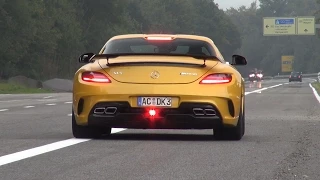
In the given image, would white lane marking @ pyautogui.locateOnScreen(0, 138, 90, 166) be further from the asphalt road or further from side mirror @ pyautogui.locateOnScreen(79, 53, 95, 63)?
side mirror @ pyautogui.locateOnScreen(79, 53, 95, 63)

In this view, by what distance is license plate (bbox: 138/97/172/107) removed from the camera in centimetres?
1190

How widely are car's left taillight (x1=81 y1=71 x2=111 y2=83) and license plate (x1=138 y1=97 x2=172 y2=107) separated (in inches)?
19.7

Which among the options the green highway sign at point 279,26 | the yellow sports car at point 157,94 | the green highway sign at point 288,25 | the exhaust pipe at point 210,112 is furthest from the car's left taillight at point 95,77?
the green highway sign at point 279,26

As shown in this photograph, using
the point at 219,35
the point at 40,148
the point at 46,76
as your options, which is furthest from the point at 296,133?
the point at 219,35

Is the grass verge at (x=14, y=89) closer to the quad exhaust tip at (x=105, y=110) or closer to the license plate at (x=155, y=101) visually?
the quad exhaust tip at (x=105, y=110)

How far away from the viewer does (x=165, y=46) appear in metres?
13.5

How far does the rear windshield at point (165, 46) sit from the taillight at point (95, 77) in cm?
114

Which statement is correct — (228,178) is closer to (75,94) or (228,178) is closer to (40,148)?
(40,148)

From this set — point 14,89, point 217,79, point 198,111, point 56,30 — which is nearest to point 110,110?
point 198,111

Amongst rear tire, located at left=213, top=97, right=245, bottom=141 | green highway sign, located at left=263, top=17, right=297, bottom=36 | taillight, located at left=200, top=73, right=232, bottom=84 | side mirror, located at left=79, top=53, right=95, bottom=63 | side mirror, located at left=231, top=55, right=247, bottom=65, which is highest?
side mirror, located at left=79, top=53, right=95, bottom=63

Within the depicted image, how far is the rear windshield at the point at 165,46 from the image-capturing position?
44.0ft

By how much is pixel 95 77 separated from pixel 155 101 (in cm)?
84

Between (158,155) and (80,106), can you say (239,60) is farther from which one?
(158,155)

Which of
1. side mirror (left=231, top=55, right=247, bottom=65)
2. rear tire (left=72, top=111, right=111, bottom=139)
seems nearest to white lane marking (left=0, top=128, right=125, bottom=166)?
rear tire (left=72, top=111, right=111, bottom=139)
